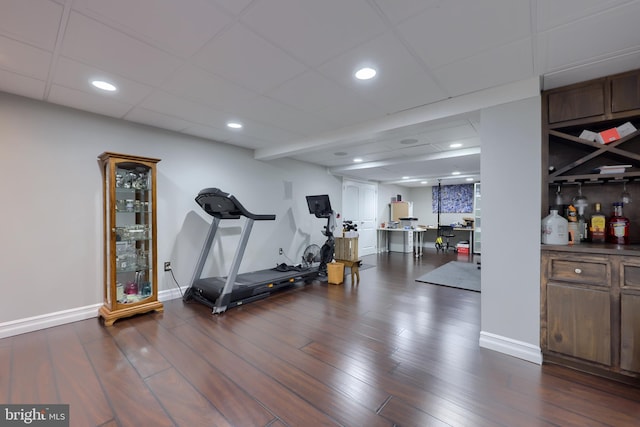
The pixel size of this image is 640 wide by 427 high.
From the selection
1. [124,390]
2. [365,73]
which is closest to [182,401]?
[124,390]

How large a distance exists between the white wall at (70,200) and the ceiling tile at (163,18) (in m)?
2.01

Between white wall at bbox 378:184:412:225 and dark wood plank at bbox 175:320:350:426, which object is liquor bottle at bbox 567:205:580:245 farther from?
white wall at bbox 378:184:412:225

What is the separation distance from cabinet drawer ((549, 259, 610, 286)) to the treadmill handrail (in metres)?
3.06

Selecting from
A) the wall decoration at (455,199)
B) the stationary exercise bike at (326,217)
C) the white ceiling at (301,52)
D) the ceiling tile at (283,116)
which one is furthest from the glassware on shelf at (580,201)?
the wall decoration at (455,199)

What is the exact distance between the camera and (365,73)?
2.12 meters

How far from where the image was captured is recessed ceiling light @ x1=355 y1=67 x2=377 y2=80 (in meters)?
2.07

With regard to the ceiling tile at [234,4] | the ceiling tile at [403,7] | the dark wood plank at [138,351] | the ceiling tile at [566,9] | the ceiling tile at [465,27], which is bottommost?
the dark wood plank at [138,351]

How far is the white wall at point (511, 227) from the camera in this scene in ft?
7.09

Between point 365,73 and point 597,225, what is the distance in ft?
7.81

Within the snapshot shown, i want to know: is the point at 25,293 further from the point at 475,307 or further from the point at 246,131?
the point at 475,307

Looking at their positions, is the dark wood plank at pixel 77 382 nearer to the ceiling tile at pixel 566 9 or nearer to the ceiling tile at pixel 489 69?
the ceiling tile at pixel 489 69

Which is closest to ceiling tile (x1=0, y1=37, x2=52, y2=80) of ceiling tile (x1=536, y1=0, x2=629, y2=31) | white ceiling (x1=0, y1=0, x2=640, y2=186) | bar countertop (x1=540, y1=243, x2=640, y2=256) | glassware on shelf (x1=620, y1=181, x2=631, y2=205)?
white ceiling (x1=0, y1=0, x2=640, y2=186)

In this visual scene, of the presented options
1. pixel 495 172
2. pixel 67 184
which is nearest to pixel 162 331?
pixel 67 184

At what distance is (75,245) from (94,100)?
63.1 inches
